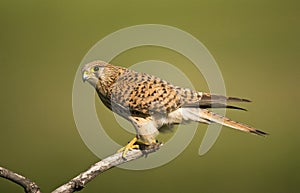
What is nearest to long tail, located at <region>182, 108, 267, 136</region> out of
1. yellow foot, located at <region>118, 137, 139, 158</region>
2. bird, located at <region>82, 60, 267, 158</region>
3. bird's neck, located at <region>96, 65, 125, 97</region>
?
bird, located at <region>82, 60, 267, 158</region>

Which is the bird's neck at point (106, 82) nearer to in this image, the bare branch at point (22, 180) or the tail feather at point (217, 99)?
the tail feather at point (217, 99)

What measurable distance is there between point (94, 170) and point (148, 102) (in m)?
1.01

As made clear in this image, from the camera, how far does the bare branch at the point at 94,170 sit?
2.80 meters

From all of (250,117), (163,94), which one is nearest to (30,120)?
(250,117)

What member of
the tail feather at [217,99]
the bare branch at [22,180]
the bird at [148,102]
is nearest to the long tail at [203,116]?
the bird at [148,102]

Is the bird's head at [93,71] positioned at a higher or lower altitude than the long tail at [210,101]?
higher

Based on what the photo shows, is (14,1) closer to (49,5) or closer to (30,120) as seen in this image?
(49,5)

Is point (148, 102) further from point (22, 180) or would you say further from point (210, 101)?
point (22, 180)

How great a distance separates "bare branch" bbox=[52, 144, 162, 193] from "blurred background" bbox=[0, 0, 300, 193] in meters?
2.73

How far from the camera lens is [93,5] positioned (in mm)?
11898

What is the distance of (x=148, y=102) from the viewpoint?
389 cm

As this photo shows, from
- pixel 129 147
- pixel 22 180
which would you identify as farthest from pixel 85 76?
pixel 22 180

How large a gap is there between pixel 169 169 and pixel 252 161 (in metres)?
0.95

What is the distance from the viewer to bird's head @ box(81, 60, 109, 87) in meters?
3.86
